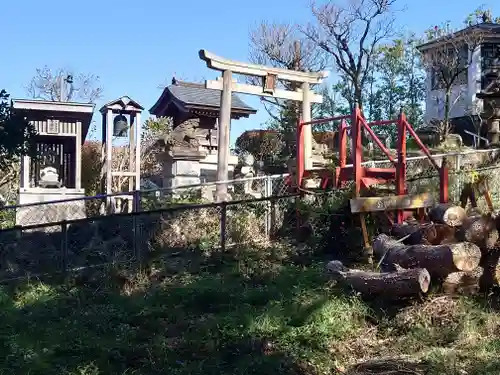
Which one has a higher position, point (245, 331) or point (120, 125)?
point (120, 125)

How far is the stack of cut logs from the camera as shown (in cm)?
626

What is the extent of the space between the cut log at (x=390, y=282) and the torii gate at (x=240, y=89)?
407cm

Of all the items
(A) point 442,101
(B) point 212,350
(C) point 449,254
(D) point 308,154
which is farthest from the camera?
(A) point 442,101

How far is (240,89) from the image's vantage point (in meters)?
11.4

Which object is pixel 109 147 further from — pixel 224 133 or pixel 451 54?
pixel 451 54

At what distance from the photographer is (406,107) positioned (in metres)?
33.7

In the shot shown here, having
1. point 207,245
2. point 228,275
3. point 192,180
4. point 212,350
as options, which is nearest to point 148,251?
point 207,245

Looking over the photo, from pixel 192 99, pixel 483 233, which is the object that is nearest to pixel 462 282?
pixel 483 233

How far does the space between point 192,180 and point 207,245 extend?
229 inches

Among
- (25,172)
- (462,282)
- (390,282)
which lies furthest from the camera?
(25,172)

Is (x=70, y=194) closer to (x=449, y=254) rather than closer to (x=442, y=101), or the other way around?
(x=449, y=254)

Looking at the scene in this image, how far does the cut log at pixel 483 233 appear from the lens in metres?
6.60

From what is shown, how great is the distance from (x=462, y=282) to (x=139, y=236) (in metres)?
4.68

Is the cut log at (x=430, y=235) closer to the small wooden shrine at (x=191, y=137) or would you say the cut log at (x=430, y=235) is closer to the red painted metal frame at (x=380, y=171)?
the red painted metal frame at (x=380, y=171)
